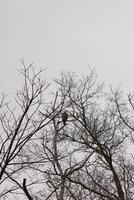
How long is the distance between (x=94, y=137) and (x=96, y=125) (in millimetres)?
859

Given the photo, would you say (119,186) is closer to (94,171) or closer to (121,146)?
(94,171)

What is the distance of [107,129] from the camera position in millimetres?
13734

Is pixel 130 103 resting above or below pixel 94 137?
Answer: above

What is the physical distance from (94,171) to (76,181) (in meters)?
1.39

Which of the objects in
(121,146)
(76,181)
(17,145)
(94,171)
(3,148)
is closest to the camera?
(17,145)

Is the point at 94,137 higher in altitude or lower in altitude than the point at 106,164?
higher

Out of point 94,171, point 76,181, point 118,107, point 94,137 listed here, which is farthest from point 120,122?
point 76,181

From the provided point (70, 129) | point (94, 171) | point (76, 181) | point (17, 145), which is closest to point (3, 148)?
point (17, 145)

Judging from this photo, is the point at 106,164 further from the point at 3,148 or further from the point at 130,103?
the point at 3,148

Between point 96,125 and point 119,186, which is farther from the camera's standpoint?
point 96,125

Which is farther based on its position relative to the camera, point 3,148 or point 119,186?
point 119,186

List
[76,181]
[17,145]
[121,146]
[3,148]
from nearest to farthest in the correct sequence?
[17,145], [3,148], [76,181], [121,146]

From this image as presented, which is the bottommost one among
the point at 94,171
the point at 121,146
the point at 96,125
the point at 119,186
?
the point at 119,186

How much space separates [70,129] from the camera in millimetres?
14281
